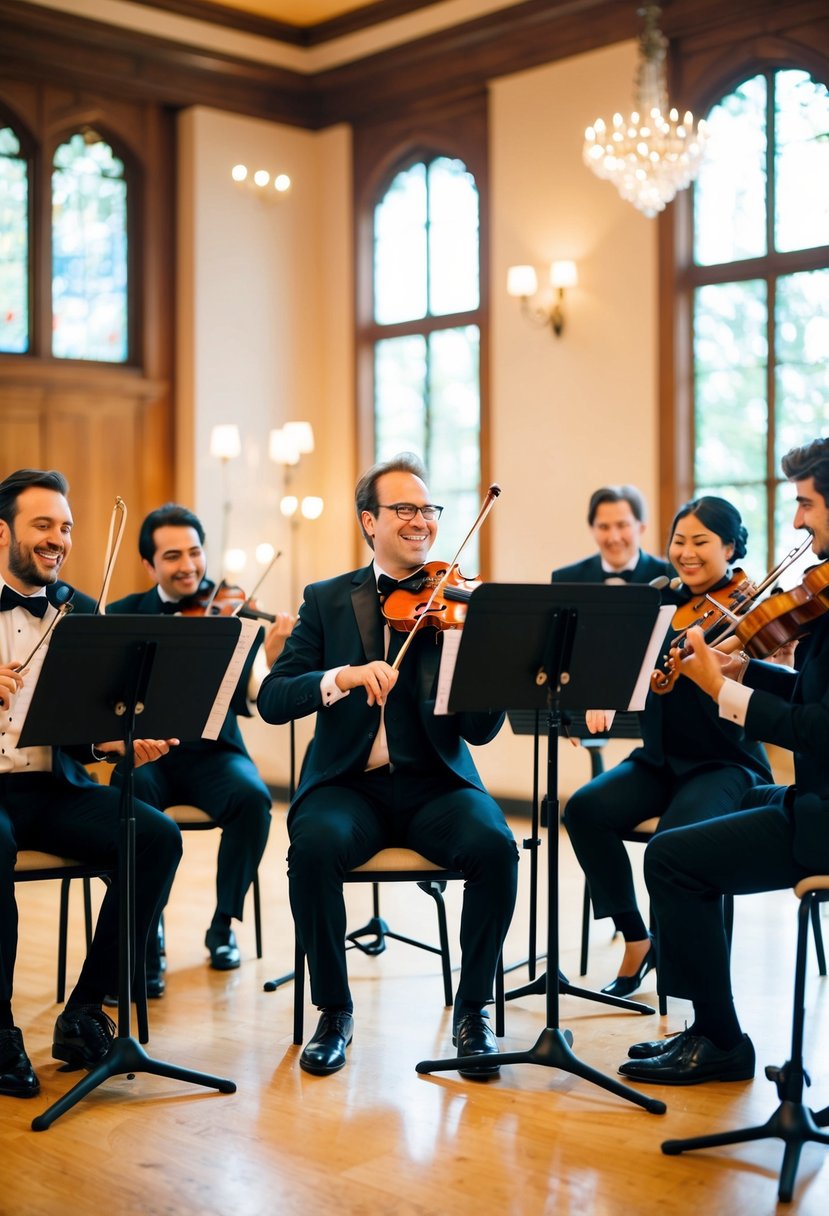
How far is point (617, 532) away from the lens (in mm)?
5035

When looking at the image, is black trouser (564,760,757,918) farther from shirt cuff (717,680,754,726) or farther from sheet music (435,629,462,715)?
sheet music (435,629,462,715)

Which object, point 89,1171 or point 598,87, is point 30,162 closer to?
point 598,87

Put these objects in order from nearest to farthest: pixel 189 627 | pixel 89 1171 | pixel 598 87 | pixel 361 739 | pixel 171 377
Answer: pixel 89 1171, pixel 189 627, pixel 361 739, pixel 598 87, pixel 171 377

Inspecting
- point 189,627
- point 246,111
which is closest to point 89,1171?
point 189,627

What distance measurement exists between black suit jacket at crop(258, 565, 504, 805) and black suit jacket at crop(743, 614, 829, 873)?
764 millimetres

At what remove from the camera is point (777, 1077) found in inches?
111

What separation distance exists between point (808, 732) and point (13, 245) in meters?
5.53

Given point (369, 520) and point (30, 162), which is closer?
point (369, 520)

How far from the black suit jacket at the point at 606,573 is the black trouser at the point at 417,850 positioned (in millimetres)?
1790

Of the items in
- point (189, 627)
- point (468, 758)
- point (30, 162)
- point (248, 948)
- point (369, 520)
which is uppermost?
point (30, 162)

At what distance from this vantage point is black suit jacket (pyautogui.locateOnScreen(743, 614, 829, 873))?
282 centimetres

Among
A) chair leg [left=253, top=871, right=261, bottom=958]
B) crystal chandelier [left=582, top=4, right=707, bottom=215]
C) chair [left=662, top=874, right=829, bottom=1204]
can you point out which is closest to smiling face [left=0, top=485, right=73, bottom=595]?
chair leg [left=253, top=871, right=261, bottom=958]

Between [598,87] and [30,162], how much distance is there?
112 inches

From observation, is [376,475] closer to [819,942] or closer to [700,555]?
[700,555]
